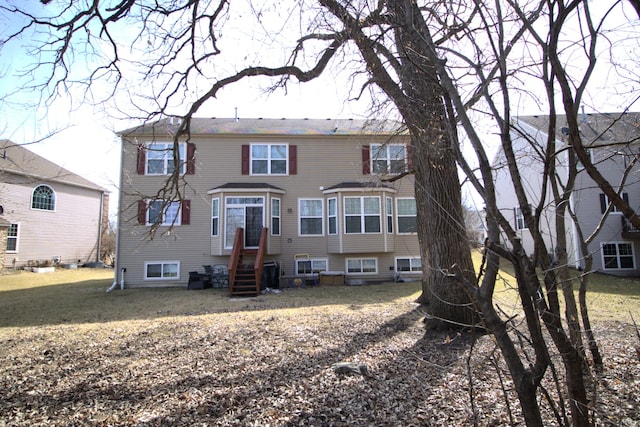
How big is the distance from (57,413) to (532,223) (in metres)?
4.28

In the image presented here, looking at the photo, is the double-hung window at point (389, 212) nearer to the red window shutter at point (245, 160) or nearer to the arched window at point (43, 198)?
the red window shutter at point (245, 160)

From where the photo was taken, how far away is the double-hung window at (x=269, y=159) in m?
14.9

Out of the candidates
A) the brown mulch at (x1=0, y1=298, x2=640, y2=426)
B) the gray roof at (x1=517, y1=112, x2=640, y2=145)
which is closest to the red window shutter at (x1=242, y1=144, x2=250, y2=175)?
the brown mulch at (x1=0, y1=298, x2=640, y2=426)

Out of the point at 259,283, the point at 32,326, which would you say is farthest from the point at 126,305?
the point at 259,283

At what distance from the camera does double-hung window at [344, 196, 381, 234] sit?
14.2 m

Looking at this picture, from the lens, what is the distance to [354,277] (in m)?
14.5

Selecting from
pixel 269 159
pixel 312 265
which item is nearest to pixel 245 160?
pixel 269 159

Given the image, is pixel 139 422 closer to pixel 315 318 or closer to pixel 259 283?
pixel 315 318

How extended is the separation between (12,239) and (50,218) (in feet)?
7.42

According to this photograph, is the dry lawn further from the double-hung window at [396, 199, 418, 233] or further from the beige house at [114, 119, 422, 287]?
→ the double-hung window at [396, 199, 418, 233]

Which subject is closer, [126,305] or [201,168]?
[126,305]

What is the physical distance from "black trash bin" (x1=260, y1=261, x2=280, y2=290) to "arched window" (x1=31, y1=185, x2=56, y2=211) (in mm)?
16044

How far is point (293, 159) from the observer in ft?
48.9

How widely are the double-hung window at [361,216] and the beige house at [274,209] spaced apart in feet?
0.13
